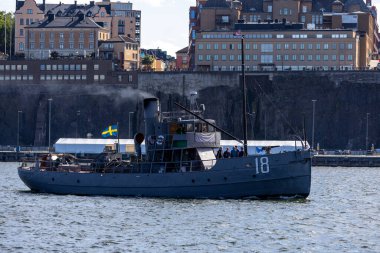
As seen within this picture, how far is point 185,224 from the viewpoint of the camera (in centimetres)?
6644

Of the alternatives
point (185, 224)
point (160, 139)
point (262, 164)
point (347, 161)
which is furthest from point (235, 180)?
point (347, 161)

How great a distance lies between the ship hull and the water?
1.26 m

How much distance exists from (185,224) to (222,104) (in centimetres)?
12350

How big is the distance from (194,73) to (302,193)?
376ft

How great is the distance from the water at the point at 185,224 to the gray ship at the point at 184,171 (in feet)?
4.71

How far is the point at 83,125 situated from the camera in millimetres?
187625

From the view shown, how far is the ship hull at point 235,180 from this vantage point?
7881 centimetres

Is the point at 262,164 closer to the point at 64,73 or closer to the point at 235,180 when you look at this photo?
the point at 235,180

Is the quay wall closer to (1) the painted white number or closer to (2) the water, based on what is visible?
(2) the water

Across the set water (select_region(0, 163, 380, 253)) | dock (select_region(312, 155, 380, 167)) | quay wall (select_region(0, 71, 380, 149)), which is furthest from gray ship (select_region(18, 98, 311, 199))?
quay wall (select_region(0, 71, 380, 149))

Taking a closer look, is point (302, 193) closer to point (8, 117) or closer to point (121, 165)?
point (121, 165)

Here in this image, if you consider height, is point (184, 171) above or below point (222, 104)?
below

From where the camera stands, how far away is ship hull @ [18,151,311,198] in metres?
78.8

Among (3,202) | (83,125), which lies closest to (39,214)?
(3,202)
